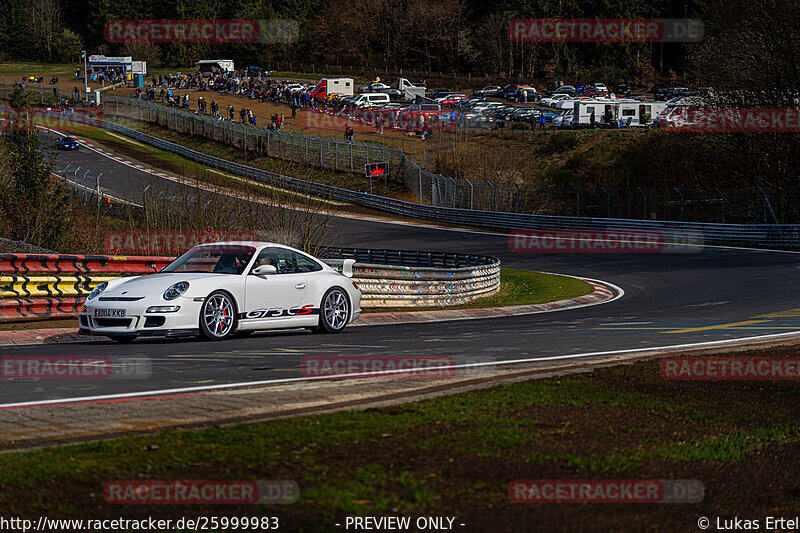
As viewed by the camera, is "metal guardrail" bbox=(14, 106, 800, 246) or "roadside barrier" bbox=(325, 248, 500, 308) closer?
"roadside barrier" bbox=(325, 248, 500, 308)

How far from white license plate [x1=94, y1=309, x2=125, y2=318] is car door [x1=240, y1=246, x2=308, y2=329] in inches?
68.2

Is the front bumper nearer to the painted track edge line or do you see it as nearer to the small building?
the painted track edge line

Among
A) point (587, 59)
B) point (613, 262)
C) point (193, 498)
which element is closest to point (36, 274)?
point (193, 498)

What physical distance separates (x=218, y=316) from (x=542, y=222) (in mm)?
36011

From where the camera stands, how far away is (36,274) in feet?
50.3

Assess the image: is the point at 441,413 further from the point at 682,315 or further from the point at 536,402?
the point at 682,315

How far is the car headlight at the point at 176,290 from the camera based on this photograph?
1220 cm

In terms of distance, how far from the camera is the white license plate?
12102mm

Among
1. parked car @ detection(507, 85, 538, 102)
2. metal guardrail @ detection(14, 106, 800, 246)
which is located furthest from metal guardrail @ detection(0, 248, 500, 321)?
parked car @ detection(507, 85, 538, 102)

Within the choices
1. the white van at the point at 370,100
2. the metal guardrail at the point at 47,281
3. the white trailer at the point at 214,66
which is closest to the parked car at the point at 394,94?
the white van at the point at 370,100

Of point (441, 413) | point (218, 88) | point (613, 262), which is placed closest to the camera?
point (441, 413)

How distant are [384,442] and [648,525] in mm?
2025

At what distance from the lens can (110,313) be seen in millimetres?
12148

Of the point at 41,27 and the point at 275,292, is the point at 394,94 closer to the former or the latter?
the point at 275,292
